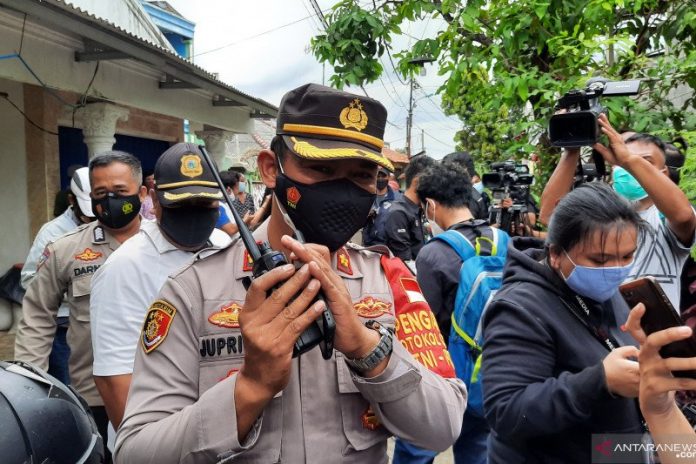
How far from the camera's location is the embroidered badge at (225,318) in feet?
4.61

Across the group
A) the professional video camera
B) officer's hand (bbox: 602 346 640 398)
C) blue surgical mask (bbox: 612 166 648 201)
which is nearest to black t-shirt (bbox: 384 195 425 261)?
the professional video camera

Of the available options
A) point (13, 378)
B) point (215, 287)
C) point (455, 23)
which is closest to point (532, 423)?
point (215, 287)

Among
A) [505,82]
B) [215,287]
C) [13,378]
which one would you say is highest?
[505,82]

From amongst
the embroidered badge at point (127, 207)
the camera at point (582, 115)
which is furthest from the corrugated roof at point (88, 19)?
the camera at point (582, 115)

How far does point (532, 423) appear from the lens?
1.97m

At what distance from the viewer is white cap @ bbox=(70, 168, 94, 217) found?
4031 millimetres

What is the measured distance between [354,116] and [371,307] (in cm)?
45

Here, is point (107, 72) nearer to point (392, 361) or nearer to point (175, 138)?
point (175, 138)

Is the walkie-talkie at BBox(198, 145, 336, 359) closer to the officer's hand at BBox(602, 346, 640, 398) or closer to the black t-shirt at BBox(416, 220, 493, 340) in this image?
the officer's hand at BBox(602, 346, 640, 398)

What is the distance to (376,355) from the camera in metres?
1.28

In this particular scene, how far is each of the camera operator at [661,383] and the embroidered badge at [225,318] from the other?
0.98m

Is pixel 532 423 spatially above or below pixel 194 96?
below

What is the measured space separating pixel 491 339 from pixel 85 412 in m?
1.29

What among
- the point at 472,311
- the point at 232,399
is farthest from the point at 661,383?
the point at 472,311
